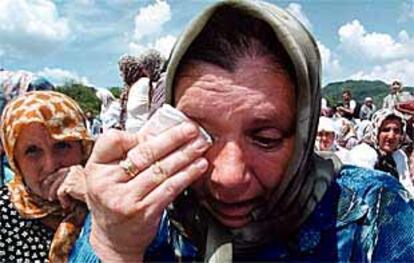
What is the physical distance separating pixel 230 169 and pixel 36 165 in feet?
5.16

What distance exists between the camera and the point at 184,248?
49.8 inches

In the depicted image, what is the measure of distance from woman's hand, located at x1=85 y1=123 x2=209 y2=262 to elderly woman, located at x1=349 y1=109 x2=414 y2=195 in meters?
4.57

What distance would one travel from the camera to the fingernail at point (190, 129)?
108 centimetres

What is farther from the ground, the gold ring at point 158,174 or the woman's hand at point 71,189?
the gold ring at point 158,174

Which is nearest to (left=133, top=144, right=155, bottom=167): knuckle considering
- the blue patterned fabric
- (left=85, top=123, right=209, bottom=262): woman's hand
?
(left=85, top=123, right=209, bottom=262): woman's hand

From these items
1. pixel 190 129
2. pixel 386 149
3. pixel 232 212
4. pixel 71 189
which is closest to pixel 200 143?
pixel 190 129

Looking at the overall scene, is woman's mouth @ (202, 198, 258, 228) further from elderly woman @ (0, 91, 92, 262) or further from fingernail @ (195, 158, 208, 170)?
elderly woman @ (0, 91, 92, 262)

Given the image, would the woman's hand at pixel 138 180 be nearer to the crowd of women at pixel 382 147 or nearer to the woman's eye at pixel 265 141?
the woman's eye at pixel 265 141

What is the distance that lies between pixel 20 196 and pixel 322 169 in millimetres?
1534

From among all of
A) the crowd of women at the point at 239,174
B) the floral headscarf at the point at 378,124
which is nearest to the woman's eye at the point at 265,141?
the crowd of women at the point at 239,174

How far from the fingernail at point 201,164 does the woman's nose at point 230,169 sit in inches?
1.6

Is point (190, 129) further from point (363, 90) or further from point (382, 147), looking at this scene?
point (363, 90)

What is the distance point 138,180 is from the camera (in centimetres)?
106

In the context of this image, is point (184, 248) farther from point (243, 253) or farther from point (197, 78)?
point (197, 78)
